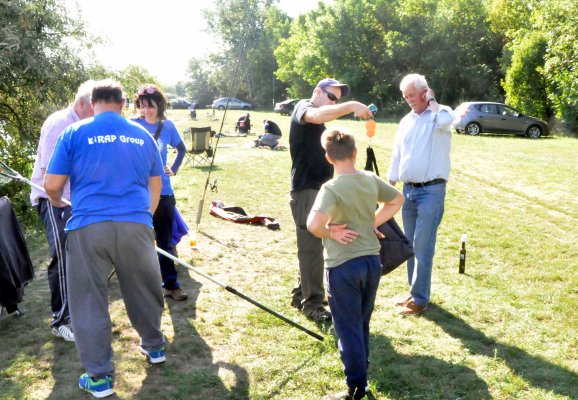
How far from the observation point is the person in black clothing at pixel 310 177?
4.53 m

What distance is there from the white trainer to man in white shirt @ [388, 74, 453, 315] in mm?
2698

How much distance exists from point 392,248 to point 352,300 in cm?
80

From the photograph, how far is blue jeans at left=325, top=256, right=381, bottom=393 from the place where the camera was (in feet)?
10.9

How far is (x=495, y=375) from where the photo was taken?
3865 millimetres

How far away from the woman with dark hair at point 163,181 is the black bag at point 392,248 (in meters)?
2.04

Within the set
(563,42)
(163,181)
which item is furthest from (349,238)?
(563,42)

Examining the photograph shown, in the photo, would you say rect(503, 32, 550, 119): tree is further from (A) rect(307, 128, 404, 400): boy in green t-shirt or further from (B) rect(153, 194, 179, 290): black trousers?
(A) rect(307, 128, 404, 400): boy in green t-shirt

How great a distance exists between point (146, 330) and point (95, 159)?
4.06 feet

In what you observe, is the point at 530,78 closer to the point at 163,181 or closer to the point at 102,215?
the point at 163,181

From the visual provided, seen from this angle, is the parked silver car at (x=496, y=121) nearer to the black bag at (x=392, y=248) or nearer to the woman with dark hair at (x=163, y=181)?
the woman with dark hair at (x=163, y=181)

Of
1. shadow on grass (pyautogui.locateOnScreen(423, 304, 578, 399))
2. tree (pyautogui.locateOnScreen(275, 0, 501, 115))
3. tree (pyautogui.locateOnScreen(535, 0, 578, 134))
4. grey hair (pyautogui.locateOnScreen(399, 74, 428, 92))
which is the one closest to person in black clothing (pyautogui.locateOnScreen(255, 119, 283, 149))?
tree (pyautogui.locateOnScreen(535, 0, 578, 134))

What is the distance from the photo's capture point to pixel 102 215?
3.41 meters

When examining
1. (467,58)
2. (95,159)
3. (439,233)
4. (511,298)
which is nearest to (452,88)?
(467,58)

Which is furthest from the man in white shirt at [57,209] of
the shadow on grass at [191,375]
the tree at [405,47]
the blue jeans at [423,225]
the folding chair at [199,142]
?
the tree at [405,47]
